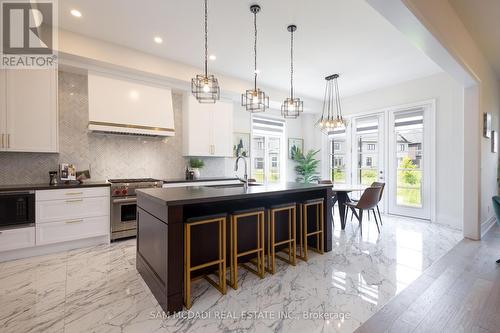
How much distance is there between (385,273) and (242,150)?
3.96 m

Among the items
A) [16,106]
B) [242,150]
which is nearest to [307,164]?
[242,150]

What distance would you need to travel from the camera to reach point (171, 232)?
198 centimetres

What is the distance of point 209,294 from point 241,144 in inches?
158

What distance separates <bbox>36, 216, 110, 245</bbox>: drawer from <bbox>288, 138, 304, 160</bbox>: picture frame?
4887mm

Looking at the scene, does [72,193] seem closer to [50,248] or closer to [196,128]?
[50,248]

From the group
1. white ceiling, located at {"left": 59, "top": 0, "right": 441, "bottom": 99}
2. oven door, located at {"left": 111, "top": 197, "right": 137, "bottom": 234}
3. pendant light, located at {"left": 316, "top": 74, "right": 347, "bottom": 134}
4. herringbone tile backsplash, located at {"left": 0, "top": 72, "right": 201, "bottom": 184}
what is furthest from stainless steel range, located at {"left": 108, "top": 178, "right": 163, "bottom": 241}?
pendant light, located at {"left": 316, "top": 74, "right": 347, "bottom": 134}

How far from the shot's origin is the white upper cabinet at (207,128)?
4727 mm

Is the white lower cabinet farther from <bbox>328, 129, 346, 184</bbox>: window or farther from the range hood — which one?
<bbox>328, 129, 346, 184</bbox>: window

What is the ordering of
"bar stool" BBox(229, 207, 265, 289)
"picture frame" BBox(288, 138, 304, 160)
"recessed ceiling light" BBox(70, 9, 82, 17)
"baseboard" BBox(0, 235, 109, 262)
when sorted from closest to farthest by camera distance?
"bar stool" BBox(229, 207, 265, 289) → "recessed ceiling light" BBox(70, 9, 82, 17) → "baseboard" BBox(0, 235, 109, 262) → "picture frame" BBox(288, 138, 304, 160)

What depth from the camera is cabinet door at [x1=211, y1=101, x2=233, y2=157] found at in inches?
197

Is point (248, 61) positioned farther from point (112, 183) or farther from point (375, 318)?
point (375, 318)

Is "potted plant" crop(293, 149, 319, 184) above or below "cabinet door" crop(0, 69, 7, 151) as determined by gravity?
below

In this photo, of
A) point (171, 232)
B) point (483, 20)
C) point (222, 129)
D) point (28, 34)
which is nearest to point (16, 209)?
point (28, 34)

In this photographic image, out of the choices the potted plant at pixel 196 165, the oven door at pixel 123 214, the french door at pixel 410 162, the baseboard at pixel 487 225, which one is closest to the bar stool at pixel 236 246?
the oven door at pixel 123 214
